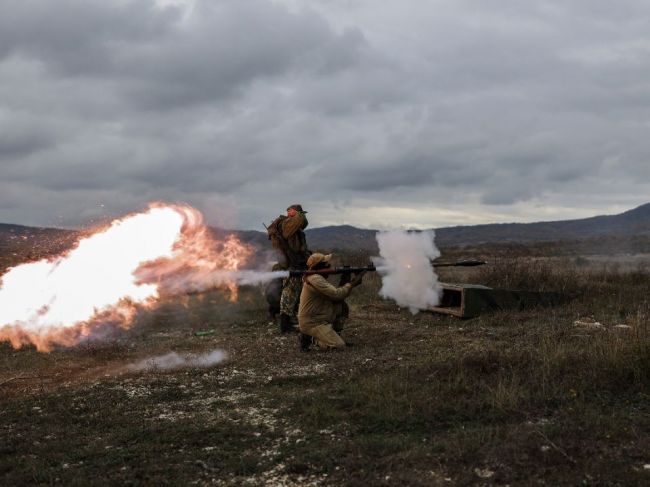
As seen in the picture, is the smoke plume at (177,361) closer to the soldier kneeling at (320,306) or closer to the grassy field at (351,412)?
the grassy field at (351,412)

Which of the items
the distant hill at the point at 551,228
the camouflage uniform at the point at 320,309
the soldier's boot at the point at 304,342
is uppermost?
the distant hill at the point at 551,228

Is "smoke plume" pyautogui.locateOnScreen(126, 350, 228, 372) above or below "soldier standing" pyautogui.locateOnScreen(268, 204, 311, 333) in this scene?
below

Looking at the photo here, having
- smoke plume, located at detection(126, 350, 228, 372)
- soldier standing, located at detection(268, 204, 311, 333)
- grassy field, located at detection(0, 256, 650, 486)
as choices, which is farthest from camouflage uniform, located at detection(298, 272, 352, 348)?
soldier standing, located at detection(268, 204, 311, 333)

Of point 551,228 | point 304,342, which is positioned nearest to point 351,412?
point 304,342

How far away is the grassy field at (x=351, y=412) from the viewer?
501 centimetres

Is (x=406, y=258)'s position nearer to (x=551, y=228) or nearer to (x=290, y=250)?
(x=290, y=250)

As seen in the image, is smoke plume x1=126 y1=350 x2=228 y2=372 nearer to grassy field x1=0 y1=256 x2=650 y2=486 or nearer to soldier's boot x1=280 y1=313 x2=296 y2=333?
grassy field x1=0 y1=256 x2=650 y2=486

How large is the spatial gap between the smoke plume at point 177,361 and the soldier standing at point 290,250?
214cm

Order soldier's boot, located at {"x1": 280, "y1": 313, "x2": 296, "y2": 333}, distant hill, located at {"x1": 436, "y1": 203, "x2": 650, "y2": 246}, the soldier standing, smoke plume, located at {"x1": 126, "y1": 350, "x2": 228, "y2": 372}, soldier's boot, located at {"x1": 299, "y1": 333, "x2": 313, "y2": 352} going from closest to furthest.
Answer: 1. smoke plume, located at {"x1": 126, "y1": 350, "x2": 228, "y2": 372}
2. soldier's boot, located at {"x1": 299, "y1": 333, "x2": 313, "y2": 352}
3. the soldier standing
4. soldier's boot, located at {"x1": 280, "y1": 313, "x2": 296, "y2": 333}
5. distant hill, located at {"x1": 436, "y1": 203, "x2": 650, "y2": 246}

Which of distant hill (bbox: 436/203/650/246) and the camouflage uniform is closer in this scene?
the camouflage uniform

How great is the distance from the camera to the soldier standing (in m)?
12.2

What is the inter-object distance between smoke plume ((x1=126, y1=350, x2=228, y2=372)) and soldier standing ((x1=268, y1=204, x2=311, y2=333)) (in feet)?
7.03

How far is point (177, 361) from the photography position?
9.89m

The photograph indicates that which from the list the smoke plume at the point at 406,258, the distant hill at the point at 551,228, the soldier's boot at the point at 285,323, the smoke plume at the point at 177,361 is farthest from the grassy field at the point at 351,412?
the distant hill at the point at 551,228
